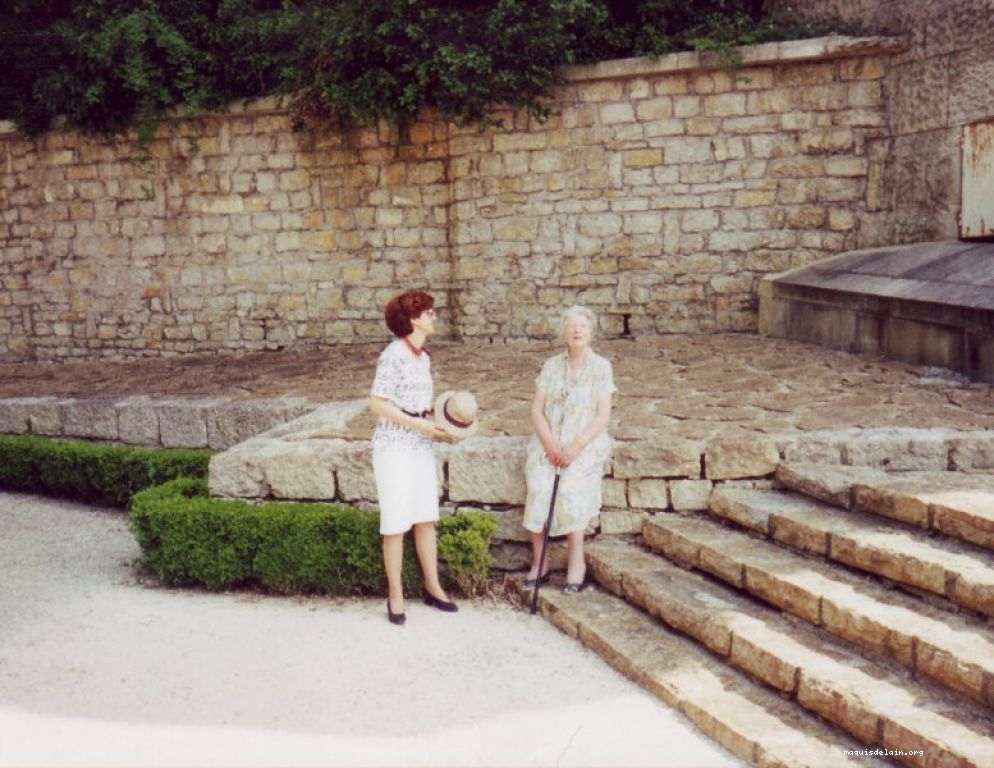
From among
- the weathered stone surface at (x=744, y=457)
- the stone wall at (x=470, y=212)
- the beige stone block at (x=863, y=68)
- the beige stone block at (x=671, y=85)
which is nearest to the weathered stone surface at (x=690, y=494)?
the weathered stone surface at (x=744, y=457)

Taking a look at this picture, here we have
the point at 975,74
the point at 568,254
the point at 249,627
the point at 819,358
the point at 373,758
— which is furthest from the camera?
the point at 568,254

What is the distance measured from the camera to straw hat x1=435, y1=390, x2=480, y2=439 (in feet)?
16.0

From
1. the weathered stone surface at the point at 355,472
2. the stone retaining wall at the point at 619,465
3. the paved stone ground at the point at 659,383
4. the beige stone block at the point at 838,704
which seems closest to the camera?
the beige stone block at the point at 838,704

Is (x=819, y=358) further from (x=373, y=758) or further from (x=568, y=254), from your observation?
(x=373, y=758)

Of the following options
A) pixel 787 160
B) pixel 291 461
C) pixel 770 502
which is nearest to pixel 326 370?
pixel 291 461

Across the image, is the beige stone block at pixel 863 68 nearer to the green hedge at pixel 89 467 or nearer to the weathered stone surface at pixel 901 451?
the weathered stone surface at pixel 901 451

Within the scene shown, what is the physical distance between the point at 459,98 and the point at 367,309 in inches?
109

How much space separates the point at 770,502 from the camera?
5277 mm

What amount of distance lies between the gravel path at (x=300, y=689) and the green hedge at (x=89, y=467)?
168 cm

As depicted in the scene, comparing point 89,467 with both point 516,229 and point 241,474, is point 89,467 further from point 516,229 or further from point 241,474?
point 516,229

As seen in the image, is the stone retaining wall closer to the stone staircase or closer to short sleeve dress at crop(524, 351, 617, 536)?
the stone staircase

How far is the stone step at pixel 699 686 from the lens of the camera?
11.9 feet

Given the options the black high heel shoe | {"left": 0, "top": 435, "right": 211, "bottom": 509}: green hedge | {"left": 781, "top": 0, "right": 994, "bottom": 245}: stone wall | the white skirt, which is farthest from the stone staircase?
{"left": 781, "top": 0, "right": 994, "bottom": 245}: stone wall

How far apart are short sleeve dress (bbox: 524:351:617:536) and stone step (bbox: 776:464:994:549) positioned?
106 centimetres
